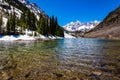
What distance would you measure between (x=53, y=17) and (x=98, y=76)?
132 meters

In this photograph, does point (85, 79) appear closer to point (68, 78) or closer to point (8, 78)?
point (68, 78)

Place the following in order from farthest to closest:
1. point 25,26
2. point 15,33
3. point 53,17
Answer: point 53,17 → point 25,26 → point 15,33

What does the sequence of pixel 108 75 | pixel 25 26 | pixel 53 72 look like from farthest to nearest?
pixel 25 26
pixel 53 72
pixel 108 75

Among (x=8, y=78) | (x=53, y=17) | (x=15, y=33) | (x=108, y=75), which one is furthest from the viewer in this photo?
(x=53, y=17)

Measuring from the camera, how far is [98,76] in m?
14.1

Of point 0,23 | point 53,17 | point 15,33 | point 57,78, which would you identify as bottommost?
point 57,78

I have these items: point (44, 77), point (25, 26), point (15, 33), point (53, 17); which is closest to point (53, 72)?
point (44, 77)

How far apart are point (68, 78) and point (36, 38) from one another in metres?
84.6

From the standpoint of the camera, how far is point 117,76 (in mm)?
14039

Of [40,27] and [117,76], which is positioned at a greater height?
[40,27]

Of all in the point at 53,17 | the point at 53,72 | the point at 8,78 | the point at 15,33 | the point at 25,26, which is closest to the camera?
the point at 8,78

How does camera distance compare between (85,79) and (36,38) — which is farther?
(36,38)

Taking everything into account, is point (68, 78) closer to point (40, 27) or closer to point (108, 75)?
point (108, 75)

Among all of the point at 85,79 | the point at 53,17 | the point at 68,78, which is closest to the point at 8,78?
the point at 68,78
